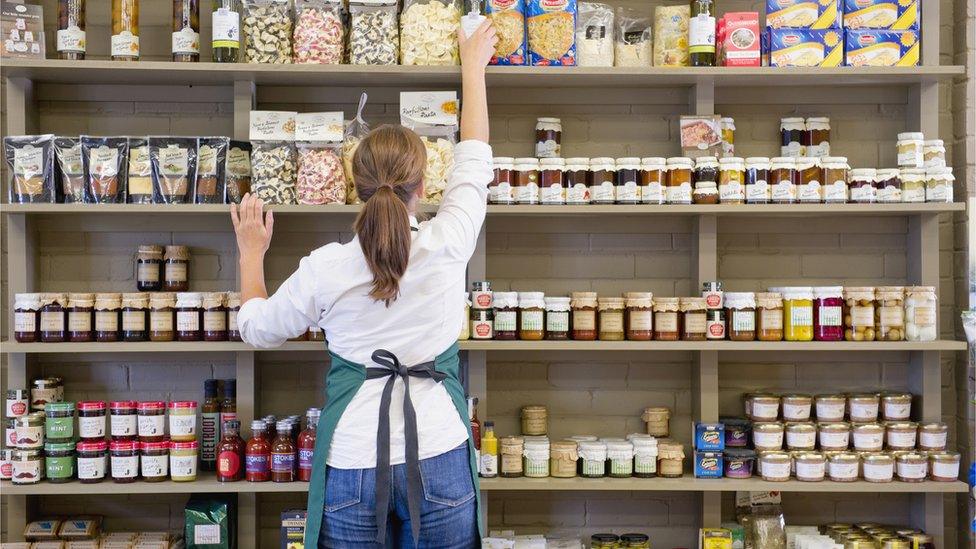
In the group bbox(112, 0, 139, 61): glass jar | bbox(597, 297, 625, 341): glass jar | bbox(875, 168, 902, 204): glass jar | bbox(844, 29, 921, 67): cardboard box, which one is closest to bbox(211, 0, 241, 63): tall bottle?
bbox(112, 0, 139, 61): glass jar

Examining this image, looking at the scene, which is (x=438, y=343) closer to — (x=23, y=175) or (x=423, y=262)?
(x=423, y=262)

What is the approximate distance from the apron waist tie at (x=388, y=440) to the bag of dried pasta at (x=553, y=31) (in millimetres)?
1386

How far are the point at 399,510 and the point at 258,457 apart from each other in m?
1.14

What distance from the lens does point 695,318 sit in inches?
118

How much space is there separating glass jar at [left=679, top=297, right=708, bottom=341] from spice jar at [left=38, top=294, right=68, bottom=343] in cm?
200

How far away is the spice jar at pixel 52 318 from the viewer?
292 cm

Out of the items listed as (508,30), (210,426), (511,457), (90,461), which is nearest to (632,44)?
(508,30)

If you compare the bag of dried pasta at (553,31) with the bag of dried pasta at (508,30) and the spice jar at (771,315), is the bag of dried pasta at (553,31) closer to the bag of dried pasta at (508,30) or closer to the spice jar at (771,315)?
the bag of dried pasta at (508,30)

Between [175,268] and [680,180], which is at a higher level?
[680,180]

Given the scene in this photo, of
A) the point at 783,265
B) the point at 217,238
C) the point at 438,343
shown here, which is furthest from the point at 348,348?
the point at 783,265

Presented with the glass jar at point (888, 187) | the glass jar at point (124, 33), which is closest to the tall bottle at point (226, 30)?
the glass jar at point (124, 33)

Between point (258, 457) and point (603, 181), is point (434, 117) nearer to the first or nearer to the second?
point (603, 181)

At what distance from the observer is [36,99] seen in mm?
3240

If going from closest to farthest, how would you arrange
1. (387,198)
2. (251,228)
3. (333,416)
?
(387,198), (333,416), (251,228)
